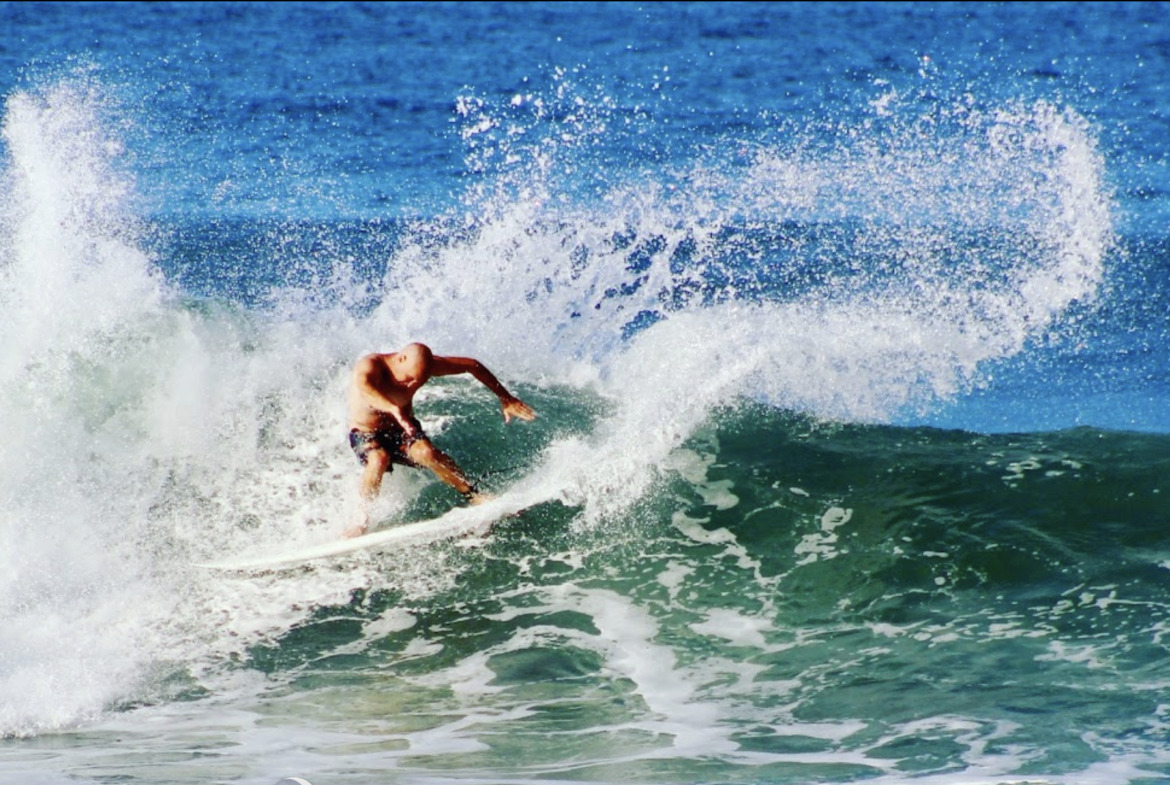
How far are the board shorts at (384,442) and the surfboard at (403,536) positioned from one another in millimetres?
403

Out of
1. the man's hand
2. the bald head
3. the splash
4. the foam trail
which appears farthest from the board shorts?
the foam trail

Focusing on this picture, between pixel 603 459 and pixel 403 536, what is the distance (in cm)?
162

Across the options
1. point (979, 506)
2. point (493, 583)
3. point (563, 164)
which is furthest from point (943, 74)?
point (493, 583)

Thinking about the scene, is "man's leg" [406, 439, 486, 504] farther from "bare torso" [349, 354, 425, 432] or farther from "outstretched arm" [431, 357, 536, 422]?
"outstretched arm" [431, 357, 536, 422]

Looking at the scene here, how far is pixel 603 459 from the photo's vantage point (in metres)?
9.09

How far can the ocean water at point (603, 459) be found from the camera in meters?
6.27

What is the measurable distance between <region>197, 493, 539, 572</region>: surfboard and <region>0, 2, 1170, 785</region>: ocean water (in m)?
0.08

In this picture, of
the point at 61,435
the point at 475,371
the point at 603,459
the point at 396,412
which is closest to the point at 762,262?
the point at 603,459

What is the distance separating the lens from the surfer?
791cm

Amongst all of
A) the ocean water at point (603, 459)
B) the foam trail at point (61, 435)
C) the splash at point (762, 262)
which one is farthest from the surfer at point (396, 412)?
the foam trail at point (61, 435)

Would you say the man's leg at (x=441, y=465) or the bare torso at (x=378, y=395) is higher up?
the bare torso at (x=378, y=395)

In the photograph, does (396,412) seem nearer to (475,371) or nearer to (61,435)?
(475,371)

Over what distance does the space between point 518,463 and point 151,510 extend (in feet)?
8.24

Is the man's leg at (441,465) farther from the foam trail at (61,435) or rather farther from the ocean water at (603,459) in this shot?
the foam trail at (61,435)
